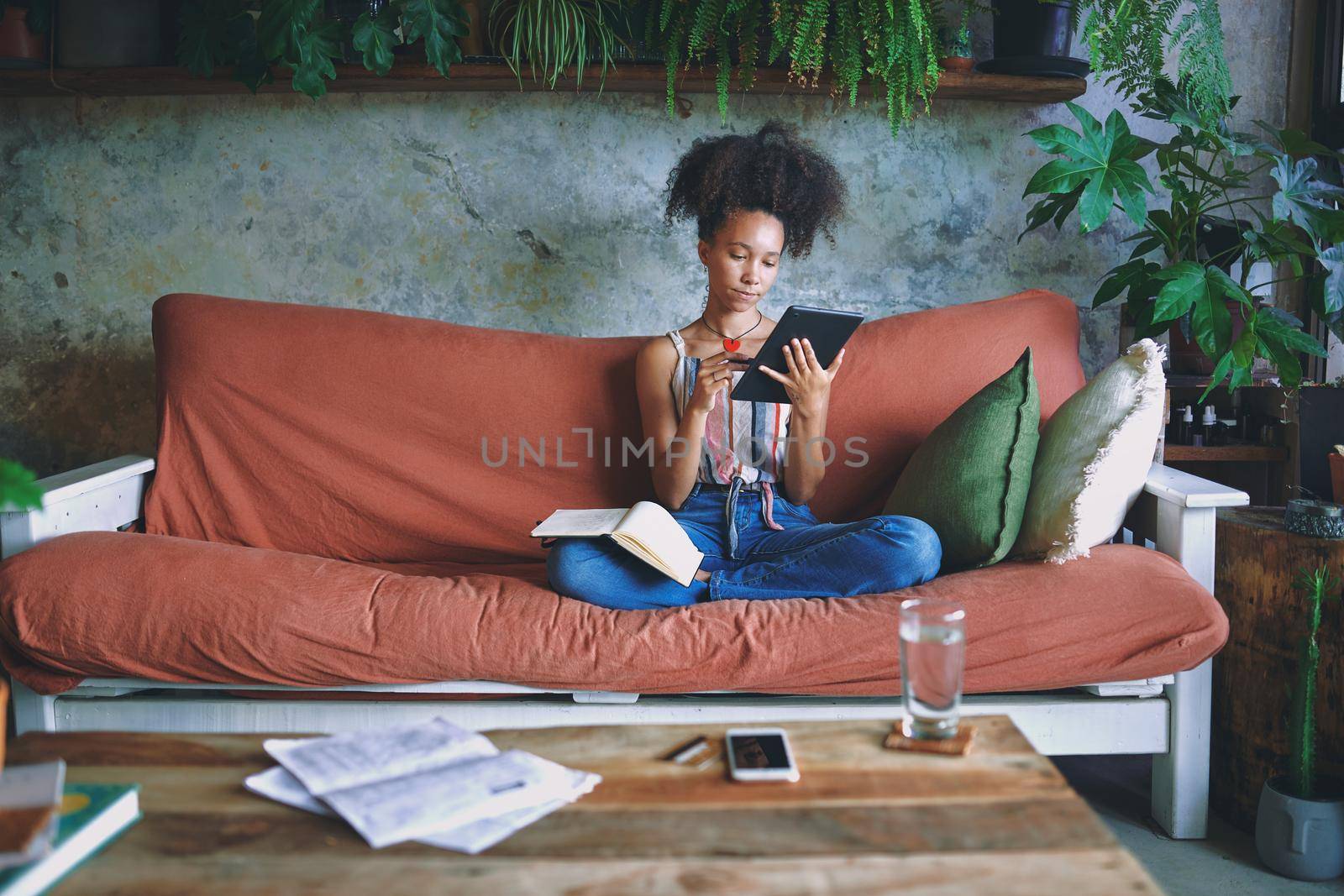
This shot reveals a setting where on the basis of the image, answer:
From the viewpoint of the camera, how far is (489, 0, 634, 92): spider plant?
217 centimetres

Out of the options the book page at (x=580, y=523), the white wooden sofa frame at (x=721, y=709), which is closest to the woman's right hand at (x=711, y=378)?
the book page at (x=580, y=523)

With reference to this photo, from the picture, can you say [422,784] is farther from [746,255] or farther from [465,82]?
[465,82]

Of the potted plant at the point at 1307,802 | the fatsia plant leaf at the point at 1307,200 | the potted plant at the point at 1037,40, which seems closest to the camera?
the potted plant at the point at 1307,802

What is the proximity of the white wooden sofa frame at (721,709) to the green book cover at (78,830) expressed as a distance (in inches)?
29.2

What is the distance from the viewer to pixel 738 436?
1980 mm

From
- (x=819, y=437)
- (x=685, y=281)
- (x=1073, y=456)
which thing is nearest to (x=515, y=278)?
(x=685, y=281)

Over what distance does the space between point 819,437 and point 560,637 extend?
0.65 m

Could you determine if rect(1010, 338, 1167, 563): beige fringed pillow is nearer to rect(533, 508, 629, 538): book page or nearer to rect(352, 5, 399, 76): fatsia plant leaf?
rect(533, 508, 629, 538): book page

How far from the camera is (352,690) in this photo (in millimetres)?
1598

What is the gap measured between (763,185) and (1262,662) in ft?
3.94

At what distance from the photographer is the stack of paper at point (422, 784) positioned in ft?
2.63

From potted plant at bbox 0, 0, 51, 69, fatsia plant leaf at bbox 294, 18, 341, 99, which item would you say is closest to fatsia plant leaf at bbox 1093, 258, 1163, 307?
fatsia plant leaf at bbox 294, 18, 341, 99

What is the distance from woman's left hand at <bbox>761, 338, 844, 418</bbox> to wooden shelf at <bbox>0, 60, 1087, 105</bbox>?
32.1 inches

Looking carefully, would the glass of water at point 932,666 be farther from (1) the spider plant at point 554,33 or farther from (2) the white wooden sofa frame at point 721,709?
(1) the spider plant at point 554,33
